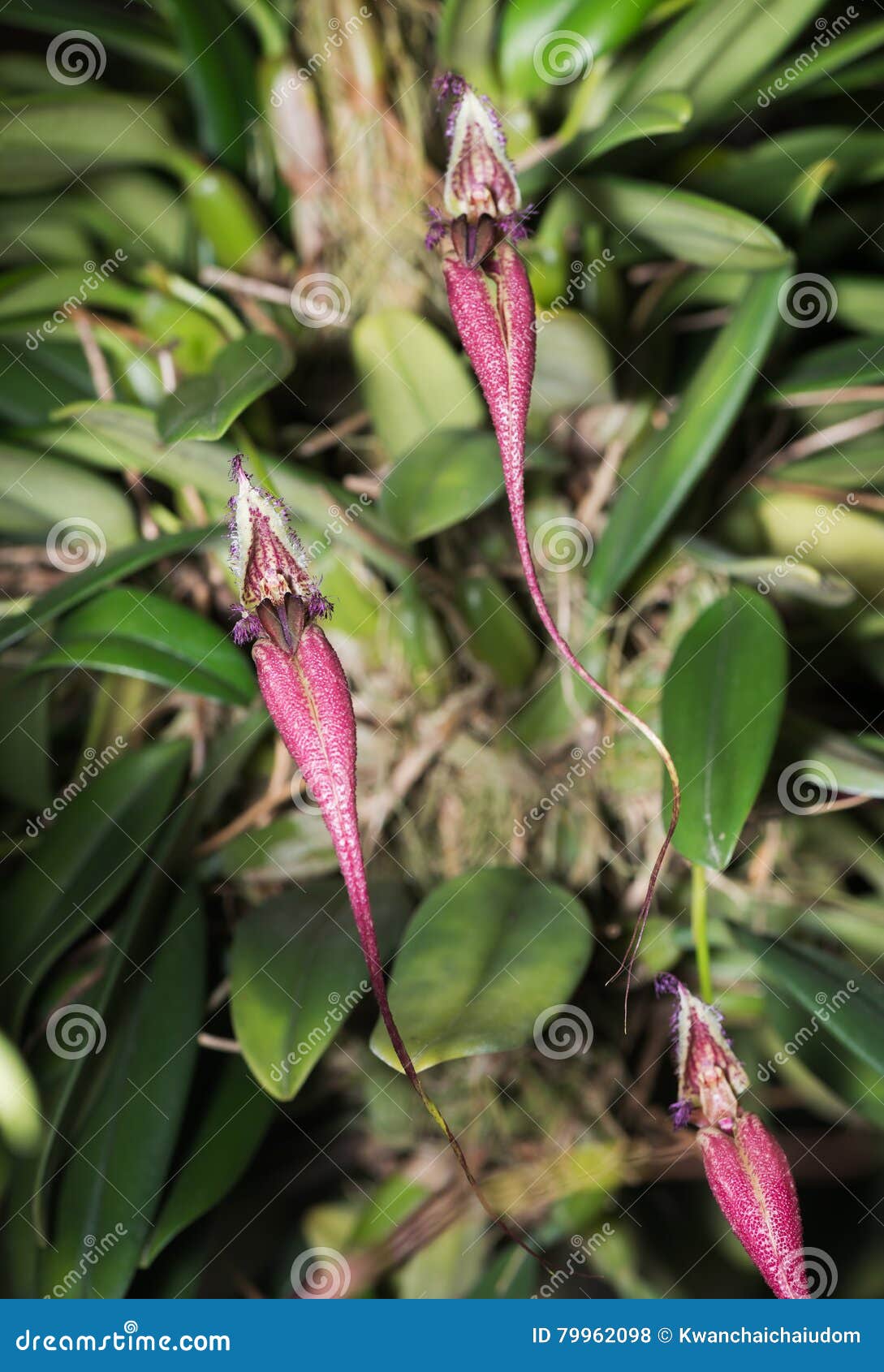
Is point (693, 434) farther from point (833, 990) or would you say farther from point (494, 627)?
point (833, 990)

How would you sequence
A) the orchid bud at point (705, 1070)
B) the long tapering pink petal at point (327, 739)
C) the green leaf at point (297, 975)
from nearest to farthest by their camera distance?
the long tapering pink petal at point (327, 739)
the orchid bud at point (705, 1070)
the green leaf at point (297, 975)

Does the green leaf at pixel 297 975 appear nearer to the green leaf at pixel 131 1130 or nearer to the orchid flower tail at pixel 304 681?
the green leaf at pixel 131 1130

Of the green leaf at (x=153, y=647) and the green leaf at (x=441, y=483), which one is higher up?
the green leaf at (x=441, y=483)

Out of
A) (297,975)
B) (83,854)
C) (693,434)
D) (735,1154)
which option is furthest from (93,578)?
(735,1154)

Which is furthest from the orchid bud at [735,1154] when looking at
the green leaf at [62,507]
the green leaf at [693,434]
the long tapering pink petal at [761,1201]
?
the green leaf at [62,507]

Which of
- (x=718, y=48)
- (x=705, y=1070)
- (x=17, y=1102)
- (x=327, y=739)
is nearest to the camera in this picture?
(x=327, y=739)

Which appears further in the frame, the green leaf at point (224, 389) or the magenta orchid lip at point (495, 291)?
the green leaf at point (224, 389)

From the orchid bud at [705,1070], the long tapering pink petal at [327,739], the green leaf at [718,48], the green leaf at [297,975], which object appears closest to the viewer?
the long tapering pink petal at [327,739]
